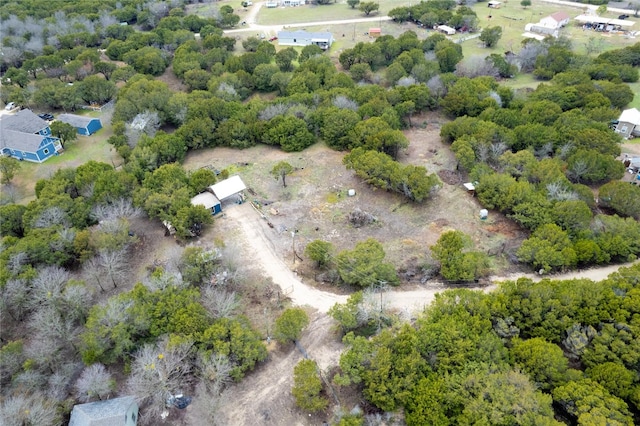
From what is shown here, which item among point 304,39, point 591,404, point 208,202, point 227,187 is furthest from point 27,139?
point 591,404

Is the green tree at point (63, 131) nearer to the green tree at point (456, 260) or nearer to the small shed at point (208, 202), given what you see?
the small shed at point (208, 202)

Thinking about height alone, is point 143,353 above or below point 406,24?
Result: below

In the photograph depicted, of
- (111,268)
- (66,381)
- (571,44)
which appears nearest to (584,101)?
(571,44)

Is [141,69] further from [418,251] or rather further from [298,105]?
[418,251]

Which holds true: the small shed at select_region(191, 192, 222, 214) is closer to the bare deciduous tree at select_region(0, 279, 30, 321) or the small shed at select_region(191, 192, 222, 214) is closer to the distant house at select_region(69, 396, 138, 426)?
the bare deciduous tree at select_region(0, 279, 30, 321)

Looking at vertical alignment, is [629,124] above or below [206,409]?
above

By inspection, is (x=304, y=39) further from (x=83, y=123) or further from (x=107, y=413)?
(x=107, y=413)
